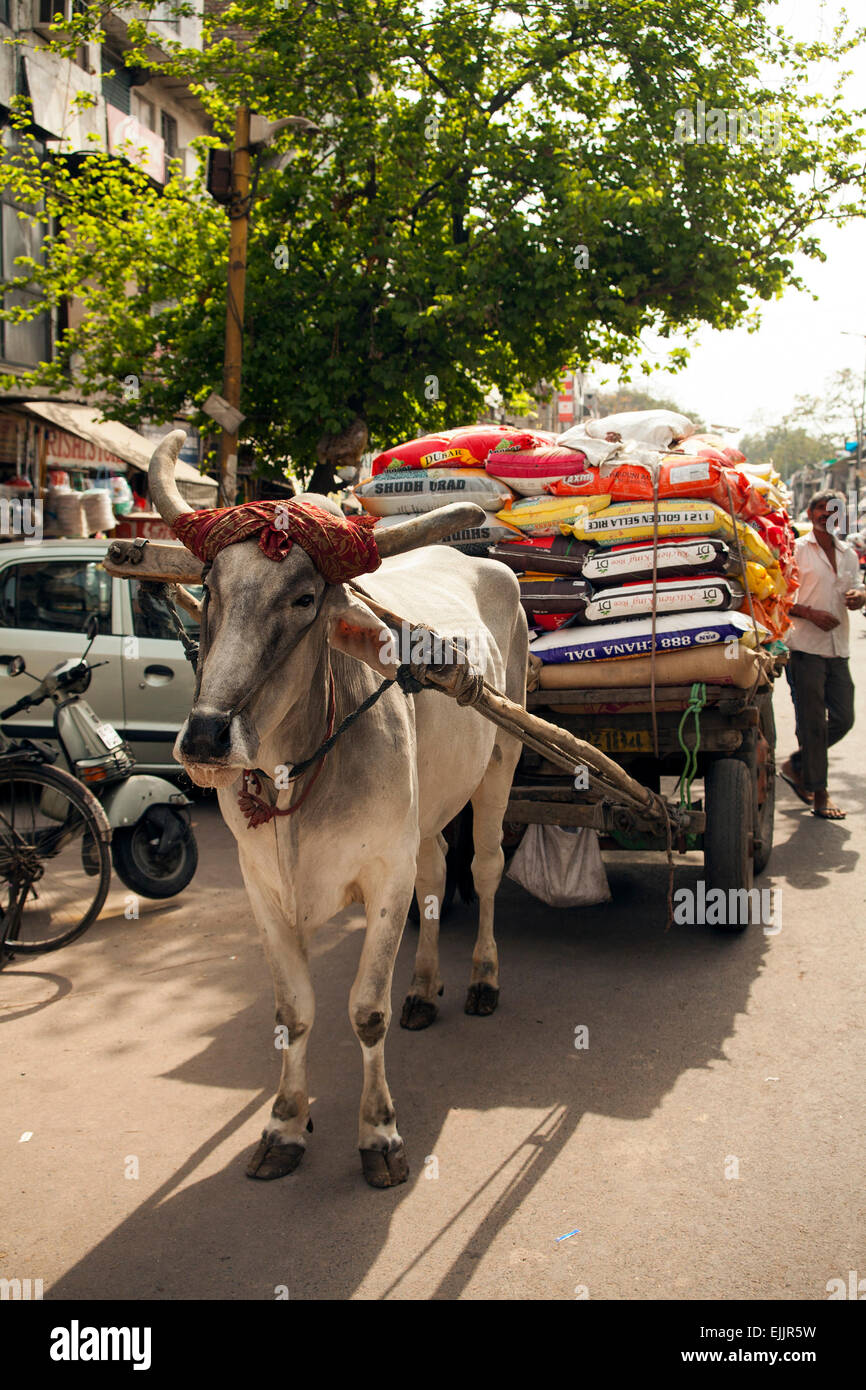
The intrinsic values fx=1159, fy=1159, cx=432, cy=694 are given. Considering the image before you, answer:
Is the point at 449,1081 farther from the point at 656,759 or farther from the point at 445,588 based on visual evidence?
the point at 656,759

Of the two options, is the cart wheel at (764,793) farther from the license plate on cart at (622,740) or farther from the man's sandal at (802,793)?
the man's sandal at (802,793)

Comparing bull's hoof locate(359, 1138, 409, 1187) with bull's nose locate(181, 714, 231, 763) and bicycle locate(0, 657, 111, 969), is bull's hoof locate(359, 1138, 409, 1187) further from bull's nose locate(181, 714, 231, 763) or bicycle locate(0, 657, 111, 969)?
bicycle locate(0, 657, 111, 969)

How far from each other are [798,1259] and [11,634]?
6011 mm

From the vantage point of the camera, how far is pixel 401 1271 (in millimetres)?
2910

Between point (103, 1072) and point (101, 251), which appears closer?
point (103, 1072)

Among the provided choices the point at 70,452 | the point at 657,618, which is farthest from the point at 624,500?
the point at 70,452

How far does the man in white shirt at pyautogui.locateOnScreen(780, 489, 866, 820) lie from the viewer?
783 cm

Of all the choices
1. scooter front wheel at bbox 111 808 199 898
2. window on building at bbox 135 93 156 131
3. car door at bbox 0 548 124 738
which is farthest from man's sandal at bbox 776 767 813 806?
window on building at bbox 135 93 156 131

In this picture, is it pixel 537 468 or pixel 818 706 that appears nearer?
pixel 537 468

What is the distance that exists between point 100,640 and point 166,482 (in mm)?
4565

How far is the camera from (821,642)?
7914mm

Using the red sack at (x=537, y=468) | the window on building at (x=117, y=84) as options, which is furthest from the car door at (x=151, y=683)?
the window on building at (x=117, y=84)
